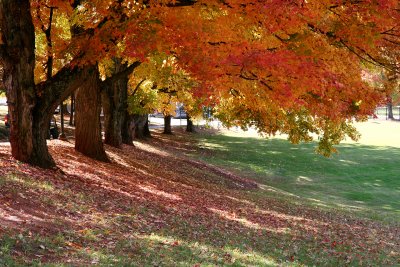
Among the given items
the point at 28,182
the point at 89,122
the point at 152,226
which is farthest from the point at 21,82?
the point at 89,122

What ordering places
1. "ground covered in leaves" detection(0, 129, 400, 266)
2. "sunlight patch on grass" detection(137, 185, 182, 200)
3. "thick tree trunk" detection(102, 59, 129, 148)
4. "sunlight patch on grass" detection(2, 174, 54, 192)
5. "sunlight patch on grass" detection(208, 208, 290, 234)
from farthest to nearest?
"thick tree trunk" detection(102, 59, 129, 148) < "sunlight patch on grass" detection(137, 185, 182, 200) < "sunlight patch on grass" detection(208, 208, 290, 234) < "sunlight patch on grass" detection(2, 174, 54, 192) < "ground covered in leaves" detection(0, 129, 400, 266)

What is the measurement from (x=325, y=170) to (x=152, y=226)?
29.1m

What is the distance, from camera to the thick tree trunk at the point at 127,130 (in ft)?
103

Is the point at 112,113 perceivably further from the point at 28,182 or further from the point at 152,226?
the point at 152,226

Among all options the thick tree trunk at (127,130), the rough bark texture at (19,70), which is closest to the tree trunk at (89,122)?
the rough bark texture at (19,70)

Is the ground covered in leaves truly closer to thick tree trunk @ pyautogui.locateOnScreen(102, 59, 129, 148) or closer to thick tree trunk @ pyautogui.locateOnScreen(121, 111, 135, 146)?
thick tree trunk @ pyautogui.locateOnScreen(102, 59, 129, 148)

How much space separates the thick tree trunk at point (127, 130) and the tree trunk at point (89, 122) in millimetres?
11602

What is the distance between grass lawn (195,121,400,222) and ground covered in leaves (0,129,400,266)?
6.39 meters

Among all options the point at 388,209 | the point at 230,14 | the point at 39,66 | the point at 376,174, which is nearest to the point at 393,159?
the point at 376,174

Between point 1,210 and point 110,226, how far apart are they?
6.32ft

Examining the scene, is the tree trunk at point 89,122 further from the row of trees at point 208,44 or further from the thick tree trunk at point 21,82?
the thick tree trunk at point 21,82

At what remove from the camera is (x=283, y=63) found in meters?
13.5

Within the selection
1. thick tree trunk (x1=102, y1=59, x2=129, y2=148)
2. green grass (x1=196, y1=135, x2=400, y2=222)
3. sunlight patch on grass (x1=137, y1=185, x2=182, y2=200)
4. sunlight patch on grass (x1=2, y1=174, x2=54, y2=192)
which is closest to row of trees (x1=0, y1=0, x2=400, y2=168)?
sunlight patch on grass (x1=2, y1=174, x2=54, y2=192)

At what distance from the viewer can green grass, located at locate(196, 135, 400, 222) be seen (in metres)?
26.5
